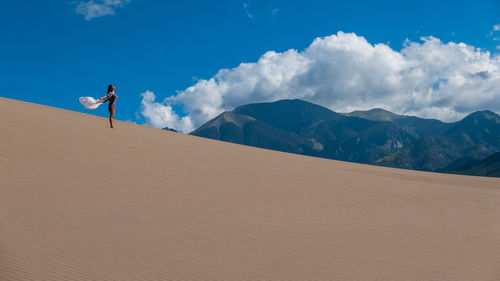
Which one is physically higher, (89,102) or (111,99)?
(111,99)

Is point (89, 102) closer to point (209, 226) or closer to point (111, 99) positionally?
point (111, 99)

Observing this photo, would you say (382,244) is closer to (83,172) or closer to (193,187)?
(193,187)

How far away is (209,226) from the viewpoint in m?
5.18

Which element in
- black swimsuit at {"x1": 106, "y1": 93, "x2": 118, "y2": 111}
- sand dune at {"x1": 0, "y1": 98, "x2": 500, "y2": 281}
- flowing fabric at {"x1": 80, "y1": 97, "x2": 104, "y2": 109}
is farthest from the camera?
black swimsuit at {"x1": 106, "y1": 93, "x2": 118, "y2": 111}

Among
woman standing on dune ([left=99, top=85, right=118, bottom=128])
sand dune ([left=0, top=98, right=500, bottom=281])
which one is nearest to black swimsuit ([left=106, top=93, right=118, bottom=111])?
woman standing on dune ([left=99, top=85, right=118, bottom=128])

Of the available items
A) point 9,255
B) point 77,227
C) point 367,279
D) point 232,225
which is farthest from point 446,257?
point 9,255

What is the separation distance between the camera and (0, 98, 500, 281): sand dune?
3.77 metres

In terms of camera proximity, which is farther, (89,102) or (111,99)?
(111,99)

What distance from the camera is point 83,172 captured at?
7.59 m

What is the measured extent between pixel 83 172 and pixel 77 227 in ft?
10.9

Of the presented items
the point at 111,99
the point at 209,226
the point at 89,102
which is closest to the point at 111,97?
the point at 111,99

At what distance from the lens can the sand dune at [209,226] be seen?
3.77m

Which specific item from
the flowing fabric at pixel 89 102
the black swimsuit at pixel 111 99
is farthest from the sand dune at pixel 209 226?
the black swimsuit at pixel 111 99

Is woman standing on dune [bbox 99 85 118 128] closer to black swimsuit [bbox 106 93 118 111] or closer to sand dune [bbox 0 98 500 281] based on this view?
black swimsuit [bbox 106 93 118 111]
